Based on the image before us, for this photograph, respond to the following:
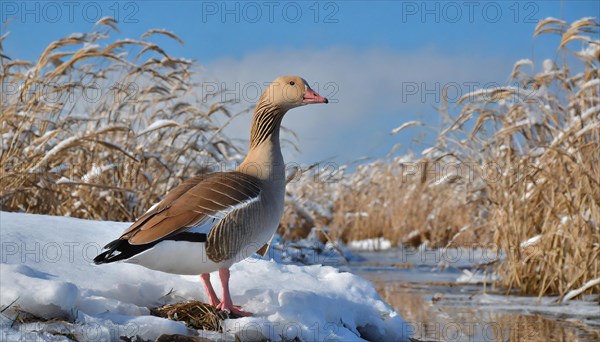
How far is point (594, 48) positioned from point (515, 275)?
242 cm

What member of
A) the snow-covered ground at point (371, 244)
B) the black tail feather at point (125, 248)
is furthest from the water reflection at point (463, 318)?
the snow-covered ground at point (371, 244)

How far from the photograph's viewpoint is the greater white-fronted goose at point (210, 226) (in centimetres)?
336

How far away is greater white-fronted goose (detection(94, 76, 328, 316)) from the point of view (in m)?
3.36

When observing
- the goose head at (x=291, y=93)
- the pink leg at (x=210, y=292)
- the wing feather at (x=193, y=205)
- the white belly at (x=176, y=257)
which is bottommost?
the pink leg at (x=210, y=292)

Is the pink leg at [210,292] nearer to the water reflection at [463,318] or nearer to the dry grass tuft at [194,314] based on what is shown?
the dry grass tuft at [194,314]

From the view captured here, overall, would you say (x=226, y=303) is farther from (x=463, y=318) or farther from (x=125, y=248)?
(x=463, y=318)

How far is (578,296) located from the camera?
620 centimetres

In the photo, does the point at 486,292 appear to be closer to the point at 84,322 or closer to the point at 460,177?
the point at 460,177

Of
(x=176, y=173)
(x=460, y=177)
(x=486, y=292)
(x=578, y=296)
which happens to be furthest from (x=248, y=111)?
(x=578, y=296)

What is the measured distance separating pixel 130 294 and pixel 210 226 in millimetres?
644

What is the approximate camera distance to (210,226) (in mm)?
3438

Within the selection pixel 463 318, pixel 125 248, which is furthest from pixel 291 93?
pixel 463 318

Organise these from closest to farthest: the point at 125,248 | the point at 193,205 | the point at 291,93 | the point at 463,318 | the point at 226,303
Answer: the point at 125,248 < the point at 193,205 < the point at 226,303 < the point at 291,93 < the point at 463,318

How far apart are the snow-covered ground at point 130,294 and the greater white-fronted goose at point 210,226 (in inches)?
9.2
